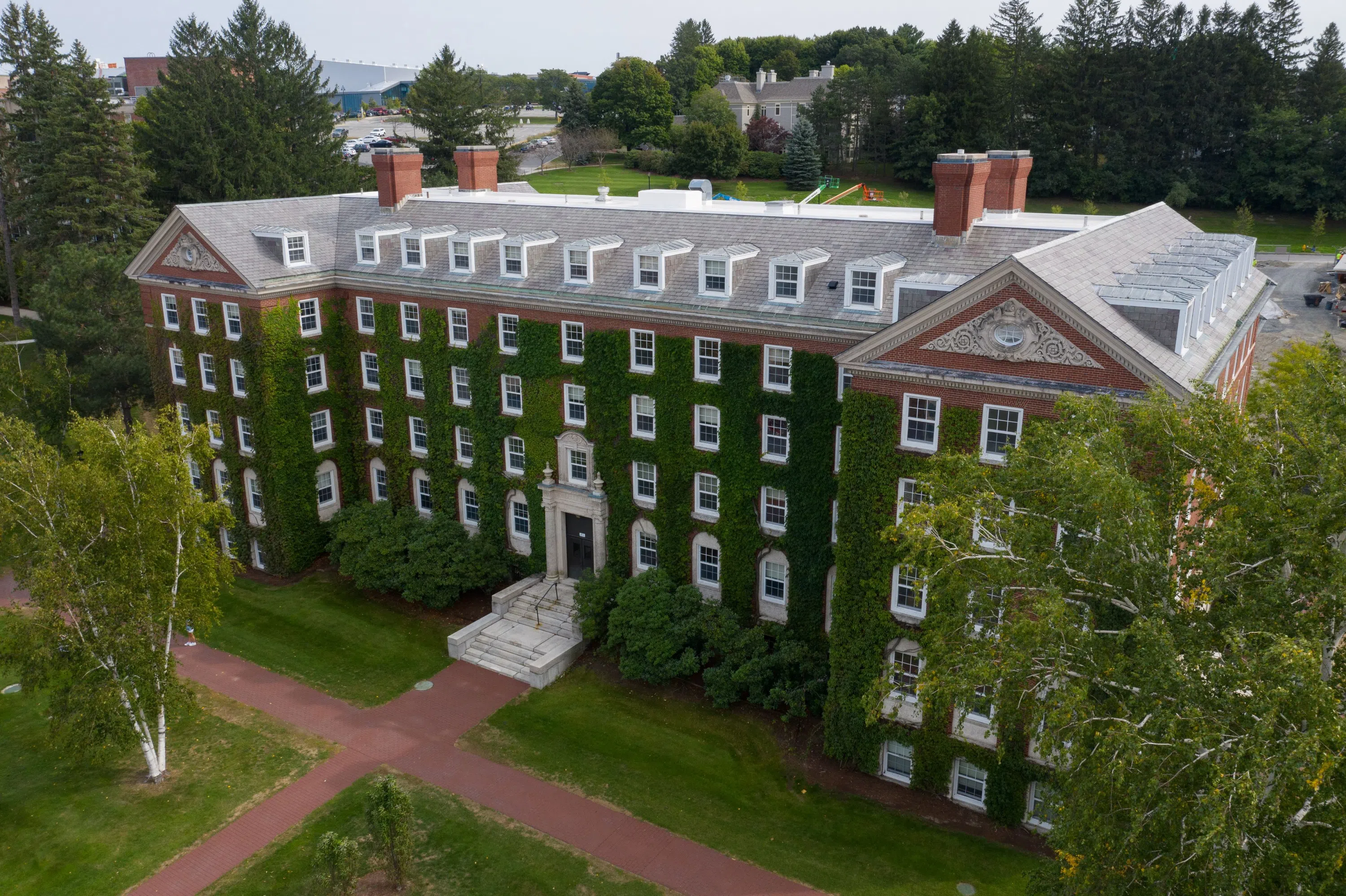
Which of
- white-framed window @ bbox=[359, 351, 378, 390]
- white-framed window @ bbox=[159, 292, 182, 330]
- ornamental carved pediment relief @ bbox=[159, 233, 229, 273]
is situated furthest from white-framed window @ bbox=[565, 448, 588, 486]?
white-framed window @ bbox=[159, 292, 182, 330]

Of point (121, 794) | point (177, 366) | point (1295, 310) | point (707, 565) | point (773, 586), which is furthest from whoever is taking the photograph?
point (1295, 310)

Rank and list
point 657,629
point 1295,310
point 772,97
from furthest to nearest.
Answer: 1. point 772,97
2. point 1295,310
3. point 657,629

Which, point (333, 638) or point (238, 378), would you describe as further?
point (238, 378)

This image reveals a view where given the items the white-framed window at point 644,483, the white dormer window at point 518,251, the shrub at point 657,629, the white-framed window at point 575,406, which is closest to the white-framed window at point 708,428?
the white-framed window at point 644,483

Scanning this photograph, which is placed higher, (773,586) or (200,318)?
(200,318)

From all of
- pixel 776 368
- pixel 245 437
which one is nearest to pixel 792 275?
pixel 776 368

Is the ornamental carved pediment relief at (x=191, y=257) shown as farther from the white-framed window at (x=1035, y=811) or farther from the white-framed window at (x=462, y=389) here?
the white-framed window at (x=1035, y=811)

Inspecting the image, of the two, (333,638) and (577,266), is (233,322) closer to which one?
(333,638)
